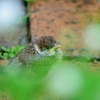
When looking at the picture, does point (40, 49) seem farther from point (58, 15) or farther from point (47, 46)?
point (58, 15)

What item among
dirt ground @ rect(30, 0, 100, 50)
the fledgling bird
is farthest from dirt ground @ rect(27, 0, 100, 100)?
the fledgling bird

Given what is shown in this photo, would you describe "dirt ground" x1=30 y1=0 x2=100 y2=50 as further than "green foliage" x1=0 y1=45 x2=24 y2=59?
Yes

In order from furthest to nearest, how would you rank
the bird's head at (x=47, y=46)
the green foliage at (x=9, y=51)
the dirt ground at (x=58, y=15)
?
the dirt ground at (x=58, y=15), the green foliage at (x=9, y=51), the bird's head at (x=47, y=46)

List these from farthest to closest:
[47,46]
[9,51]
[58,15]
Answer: [58,15], [9,51], [47,46]

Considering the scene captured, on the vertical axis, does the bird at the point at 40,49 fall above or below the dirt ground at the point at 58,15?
below

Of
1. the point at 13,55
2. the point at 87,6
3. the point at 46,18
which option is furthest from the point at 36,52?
the point at 87,6

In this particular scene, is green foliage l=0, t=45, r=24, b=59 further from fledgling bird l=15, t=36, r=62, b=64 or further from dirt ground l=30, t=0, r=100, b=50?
fledgling bird l=15, t=36, r=62, b=64

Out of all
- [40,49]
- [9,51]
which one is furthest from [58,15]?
[40,49]

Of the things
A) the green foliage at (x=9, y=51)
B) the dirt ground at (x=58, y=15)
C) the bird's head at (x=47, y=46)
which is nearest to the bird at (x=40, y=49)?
the bird's head at (x=47, y=46)

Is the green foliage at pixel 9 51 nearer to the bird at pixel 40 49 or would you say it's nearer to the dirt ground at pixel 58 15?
the dirt ground at pixel 58 15
